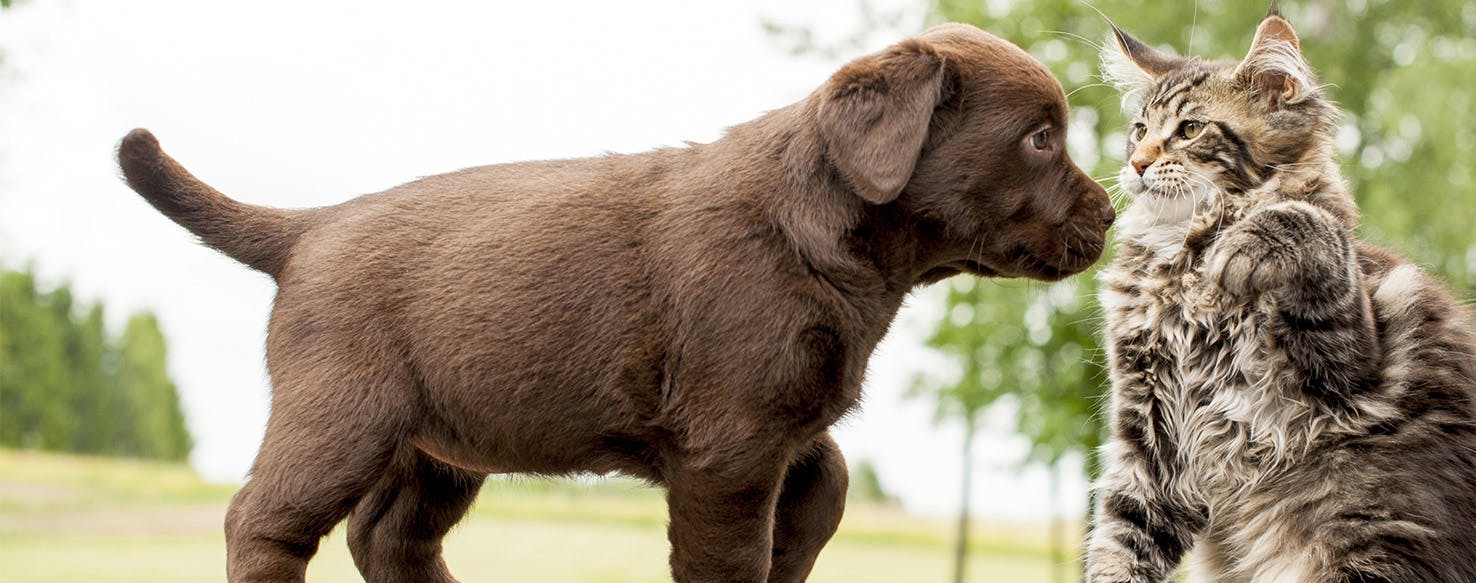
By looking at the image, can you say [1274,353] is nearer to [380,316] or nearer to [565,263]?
[565,263]

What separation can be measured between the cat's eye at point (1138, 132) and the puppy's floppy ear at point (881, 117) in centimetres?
121

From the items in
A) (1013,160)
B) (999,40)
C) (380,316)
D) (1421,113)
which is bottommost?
(380,316)

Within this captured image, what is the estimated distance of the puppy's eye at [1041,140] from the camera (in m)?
2.37

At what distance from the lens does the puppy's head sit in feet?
7.38

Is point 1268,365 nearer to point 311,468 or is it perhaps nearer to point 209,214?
point 311,468

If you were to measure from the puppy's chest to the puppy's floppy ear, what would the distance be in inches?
41.9

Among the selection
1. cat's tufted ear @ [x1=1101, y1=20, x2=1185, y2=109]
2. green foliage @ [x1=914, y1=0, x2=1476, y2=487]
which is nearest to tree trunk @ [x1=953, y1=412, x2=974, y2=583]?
green foliage @ [x1=914, y1=0, x2=1476, y2=487]

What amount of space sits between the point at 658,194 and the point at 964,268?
643 millimetres

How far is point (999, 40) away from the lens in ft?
8.19

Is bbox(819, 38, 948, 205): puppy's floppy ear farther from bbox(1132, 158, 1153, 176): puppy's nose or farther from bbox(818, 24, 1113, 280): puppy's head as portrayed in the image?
bbox(1132, 158, 1153, 176): puppy's nose

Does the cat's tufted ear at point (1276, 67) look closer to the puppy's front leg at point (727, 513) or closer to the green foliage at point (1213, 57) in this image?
the puppy's front leg at point (727, 513)

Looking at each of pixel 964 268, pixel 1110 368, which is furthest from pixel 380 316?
pixel 1110 368

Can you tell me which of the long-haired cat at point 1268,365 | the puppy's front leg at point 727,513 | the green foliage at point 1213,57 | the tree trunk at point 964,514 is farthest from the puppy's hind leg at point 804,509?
the tree trunk at point 964,514

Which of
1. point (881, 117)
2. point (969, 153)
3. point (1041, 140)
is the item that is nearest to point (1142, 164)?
point (1041, 140)
